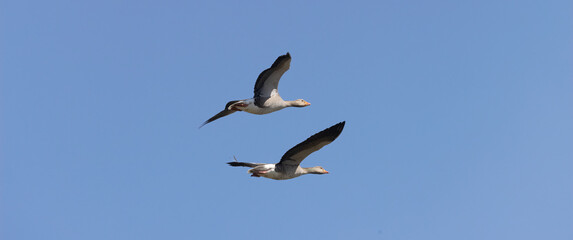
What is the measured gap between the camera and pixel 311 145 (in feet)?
80.0

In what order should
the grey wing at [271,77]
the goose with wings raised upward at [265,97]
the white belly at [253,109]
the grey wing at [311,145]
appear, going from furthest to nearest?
1. the white belly at [253,109]
2. the goose with wings raised upward at [265,97]
3. the grey wing at [271,77]
4. the grey wing at [311,145]

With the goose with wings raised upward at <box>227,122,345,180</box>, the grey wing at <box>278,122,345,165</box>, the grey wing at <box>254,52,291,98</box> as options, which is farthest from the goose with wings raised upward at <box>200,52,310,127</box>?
the grey wing at <box>278,122,345,165</box>

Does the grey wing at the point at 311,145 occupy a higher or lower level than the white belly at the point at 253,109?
lower

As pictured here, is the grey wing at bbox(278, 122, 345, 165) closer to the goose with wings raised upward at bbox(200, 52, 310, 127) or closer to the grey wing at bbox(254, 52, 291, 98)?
the goose with wings raised upward at bbox(200, 52, 310, 127)

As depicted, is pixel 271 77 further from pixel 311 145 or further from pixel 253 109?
pixel 311 145

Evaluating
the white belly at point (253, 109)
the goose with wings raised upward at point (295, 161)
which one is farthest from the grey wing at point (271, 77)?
the goose with wings raised upward at point (295, 161)

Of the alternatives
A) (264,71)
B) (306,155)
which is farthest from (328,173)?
(264,71)

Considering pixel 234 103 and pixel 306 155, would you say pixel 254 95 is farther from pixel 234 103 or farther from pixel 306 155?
pixel 306 155

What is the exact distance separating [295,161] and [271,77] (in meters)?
3.04

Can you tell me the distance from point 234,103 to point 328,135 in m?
4.32

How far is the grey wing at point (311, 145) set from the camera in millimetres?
23781

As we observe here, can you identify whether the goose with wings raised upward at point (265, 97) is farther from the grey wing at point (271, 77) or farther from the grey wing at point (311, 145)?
the grey wing at point (311, 145)

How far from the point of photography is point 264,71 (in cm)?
2620

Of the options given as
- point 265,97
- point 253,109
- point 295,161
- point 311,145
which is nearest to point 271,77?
point 265,97
